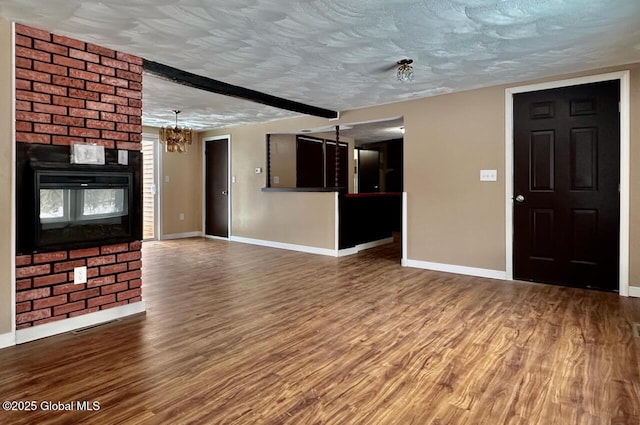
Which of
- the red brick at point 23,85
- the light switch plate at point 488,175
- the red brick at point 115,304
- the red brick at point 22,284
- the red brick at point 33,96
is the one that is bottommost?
the red brick at point 115,304

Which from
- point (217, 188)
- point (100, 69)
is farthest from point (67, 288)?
point (217, 188)

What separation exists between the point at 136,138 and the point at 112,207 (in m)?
0.60

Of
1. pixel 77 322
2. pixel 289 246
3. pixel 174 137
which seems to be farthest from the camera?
pixel 289 246

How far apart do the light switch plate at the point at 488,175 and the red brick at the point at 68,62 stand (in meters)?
3.98

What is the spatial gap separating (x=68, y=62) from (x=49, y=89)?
0.26 m

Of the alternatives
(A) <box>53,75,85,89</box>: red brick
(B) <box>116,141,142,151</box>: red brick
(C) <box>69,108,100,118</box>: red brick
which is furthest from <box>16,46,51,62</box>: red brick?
(B) <box>116,141,142,151</box>: red brick

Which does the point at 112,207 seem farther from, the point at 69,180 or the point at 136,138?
the point at 136,138

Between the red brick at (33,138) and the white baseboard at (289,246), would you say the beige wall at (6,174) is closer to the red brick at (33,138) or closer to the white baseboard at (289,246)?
the red brick at (33,138)

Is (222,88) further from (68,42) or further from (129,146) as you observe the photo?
(68,42)

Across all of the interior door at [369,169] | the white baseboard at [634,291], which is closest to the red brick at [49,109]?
the white baseboard at [634,291]

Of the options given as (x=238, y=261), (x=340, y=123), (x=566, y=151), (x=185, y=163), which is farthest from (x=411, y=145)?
(x=185, y=163)

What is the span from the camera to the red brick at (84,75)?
8.96 feet

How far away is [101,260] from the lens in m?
2.87

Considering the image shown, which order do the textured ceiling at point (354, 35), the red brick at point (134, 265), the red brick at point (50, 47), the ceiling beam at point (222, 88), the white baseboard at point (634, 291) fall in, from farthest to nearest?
the white baseboard at point (634, 291) < the ceiling beam at point (222, 88) < the red brick at point (134, 265) < the red brick at point (50, 47) < the textured ceiling at point (354, 35)
